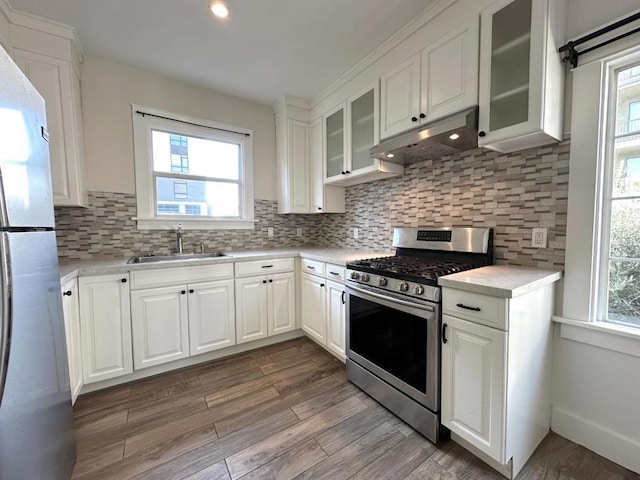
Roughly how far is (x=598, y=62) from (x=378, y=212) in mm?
1688

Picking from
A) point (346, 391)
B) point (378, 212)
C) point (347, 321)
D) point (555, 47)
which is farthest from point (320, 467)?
point (555, 47)

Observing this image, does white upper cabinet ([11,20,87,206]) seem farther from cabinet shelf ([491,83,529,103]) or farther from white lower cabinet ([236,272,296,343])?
cabinet shelf ([491,83,529,103])

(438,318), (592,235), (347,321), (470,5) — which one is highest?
(470,5)

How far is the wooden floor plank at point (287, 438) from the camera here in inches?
54.4

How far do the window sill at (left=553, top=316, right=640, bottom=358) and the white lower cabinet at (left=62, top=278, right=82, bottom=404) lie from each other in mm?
2823

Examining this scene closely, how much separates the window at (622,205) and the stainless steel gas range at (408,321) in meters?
0.55

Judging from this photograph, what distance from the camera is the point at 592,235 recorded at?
142 centimetres

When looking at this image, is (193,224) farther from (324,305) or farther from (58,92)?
(324,305)

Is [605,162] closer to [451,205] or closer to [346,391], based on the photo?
[451,205]

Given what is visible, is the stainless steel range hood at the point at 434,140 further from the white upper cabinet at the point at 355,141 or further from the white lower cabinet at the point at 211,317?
the white lower cabinet at the point at 211,317

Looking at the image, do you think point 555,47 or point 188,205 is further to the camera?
point 188,205

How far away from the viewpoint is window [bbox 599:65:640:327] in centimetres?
136

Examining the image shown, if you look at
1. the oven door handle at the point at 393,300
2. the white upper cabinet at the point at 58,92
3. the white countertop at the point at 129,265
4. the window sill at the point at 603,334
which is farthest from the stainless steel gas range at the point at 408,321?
the white upper cabinet at the point at 58,92

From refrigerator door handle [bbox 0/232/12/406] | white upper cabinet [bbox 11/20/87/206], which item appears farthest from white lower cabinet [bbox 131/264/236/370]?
refrigerator door handle [bbox 0/232/12/406]
